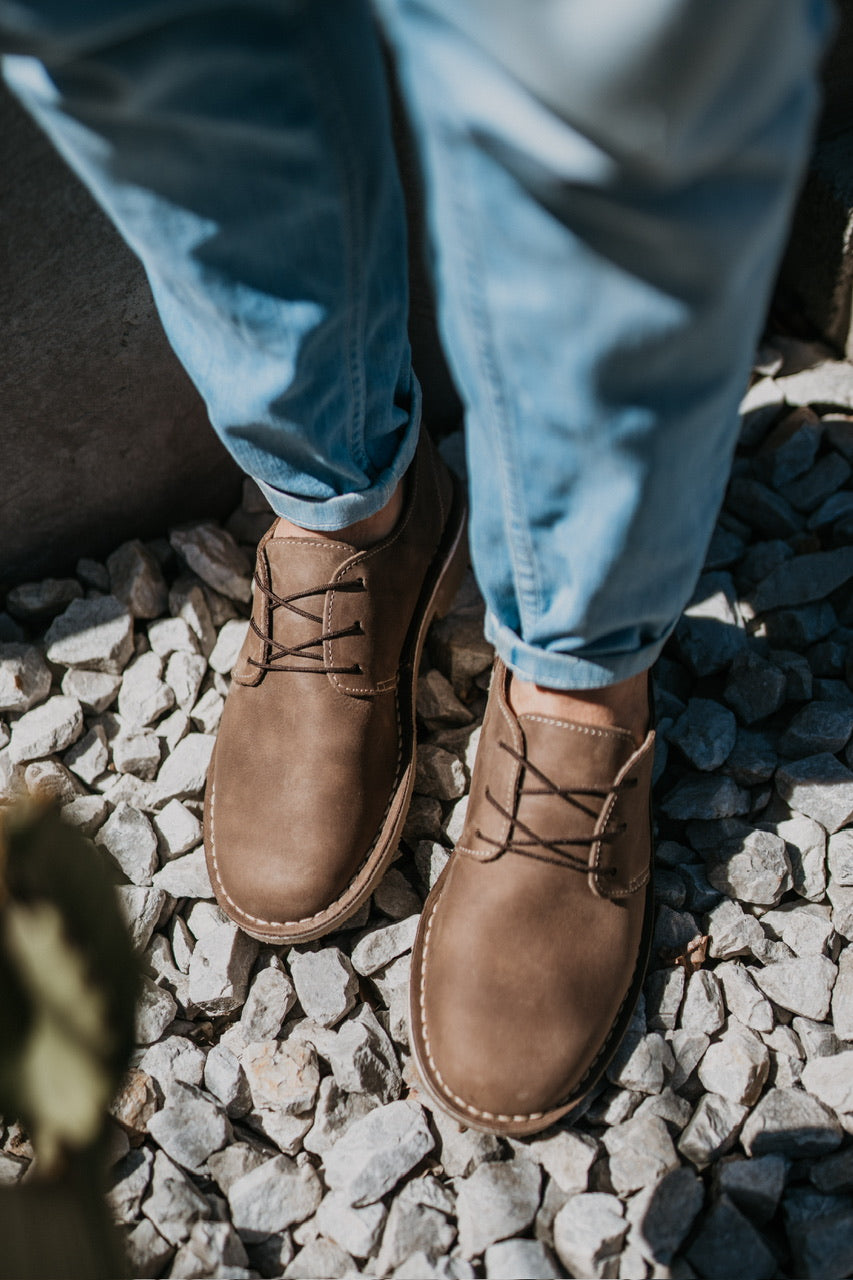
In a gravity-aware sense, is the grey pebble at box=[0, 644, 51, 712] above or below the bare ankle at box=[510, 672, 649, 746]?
above

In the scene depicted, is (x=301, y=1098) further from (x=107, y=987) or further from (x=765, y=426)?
(x=765, y=426)

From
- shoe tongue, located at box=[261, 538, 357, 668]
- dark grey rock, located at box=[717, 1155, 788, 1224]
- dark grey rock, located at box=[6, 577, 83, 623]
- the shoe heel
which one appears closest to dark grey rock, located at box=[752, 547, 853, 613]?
the shoe heel

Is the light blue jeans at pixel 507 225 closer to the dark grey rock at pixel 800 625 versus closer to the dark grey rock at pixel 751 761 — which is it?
the dark grey rock at pixel 751 761

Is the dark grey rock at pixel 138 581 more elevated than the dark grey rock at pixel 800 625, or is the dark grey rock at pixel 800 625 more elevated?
the dark grey rock at pixel 138 581

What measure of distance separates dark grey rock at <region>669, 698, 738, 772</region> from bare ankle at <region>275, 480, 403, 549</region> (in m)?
0.48

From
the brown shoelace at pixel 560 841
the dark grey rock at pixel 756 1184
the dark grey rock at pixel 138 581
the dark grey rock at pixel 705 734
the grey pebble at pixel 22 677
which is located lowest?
the dark grey rock at pixel 756 1184

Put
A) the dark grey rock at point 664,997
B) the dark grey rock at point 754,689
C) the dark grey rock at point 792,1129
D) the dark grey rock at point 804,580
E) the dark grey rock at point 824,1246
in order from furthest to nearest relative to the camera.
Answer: the dark grey rock at point 804,580 < the dark grey rock at point 754,689 < the dark grey rock at point 664,997 < the dark grey rock at point 792,1129 < the dark grey rock at point 824,1246

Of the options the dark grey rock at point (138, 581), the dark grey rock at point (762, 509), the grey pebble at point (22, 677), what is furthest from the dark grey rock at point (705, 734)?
the grey pebble at point (22, 677)

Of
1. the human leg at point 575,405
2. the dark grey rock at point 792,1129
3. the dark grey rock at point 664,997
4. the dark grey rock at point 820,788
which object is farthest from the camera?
the dark grey rock at point 820,788

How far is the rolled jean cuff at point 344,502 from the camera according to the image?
1133 millimetres

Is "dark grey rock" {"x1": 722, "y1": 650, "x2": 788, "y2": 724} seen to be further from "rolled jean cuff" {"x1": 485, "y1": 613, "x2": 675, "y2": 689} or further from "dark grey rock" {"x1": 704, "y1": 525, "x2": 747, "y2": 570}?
"rolled jean cuff" {"x1": 485, "y1": 613, "x2": 675, "y2": 689}

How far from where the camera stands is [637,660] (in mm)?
976

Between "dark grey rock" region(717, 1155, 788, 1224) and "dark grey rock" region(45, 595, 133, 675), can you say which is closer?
"dark grey rock" region(717, 1155, 788, 1224)

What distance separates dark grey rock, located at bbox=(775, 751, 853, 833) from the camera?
1.23 meters
